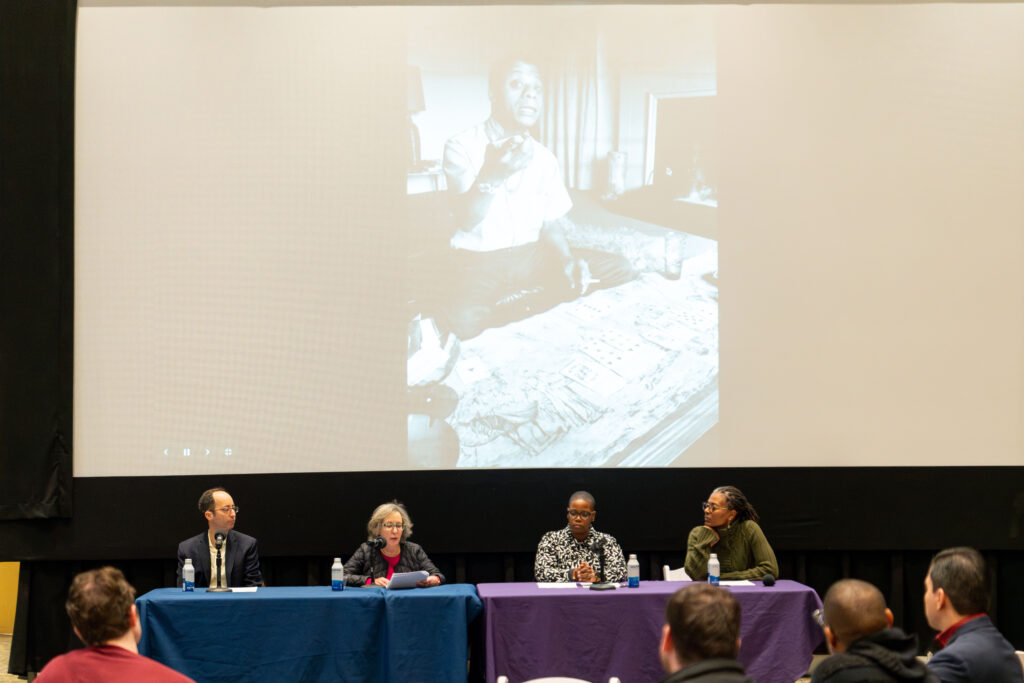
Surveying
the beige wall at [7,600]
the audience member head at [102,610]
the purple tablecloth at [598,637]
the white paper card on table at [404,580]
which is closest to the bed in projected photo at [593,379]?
the white paper card on table at [404,580]

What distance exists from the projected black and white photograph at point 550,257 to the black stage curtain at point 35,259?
6.58 feet

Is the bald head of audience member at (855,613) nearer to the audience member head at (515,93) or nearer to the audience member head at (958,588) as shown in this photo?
the audience member head at (958,588)

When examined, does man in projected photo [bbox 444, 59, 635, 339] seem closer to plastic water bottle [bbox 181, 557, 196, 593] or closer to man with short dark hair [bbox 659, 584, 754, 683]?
plastic water bottle [bbox 181, 557, 196, 593]

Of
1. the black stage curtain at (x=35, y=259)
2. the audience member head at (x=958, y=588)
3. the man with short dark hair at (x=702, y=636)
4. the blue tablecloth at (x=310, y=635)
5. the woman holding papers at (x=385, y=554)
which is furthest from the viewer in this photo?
the black stage curtain at (x=35, y=259)

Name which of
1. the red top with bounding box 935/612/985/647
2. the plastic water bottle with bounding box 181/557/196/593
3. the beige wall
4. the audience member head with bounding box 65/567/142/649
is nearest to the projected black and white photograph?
the plastic water bottle with bounding box 181/557/196/593

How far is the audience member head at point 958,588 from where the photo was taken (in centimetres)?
281

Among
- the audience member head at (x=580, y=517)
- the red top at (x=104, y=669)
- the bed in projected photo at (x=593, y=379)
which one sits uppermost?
the bed in projected photo at (x=593, y=379)

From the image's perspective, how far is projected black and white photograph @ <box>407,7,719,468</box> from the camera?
5.93 meters

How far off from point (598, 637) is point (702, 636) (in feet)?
8.47

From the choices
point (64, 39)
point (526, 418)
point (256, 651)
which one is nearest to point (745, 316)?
point (526, 418)

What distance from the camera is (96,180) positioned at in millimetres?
5996

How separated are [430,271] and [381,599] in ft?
6.92

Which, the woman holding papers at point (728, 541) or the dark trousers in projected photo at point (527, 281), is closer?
the woman holding papers at point (728, 541)

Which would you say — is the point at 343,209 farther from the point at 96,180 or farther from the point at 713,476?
the point at 713,476
